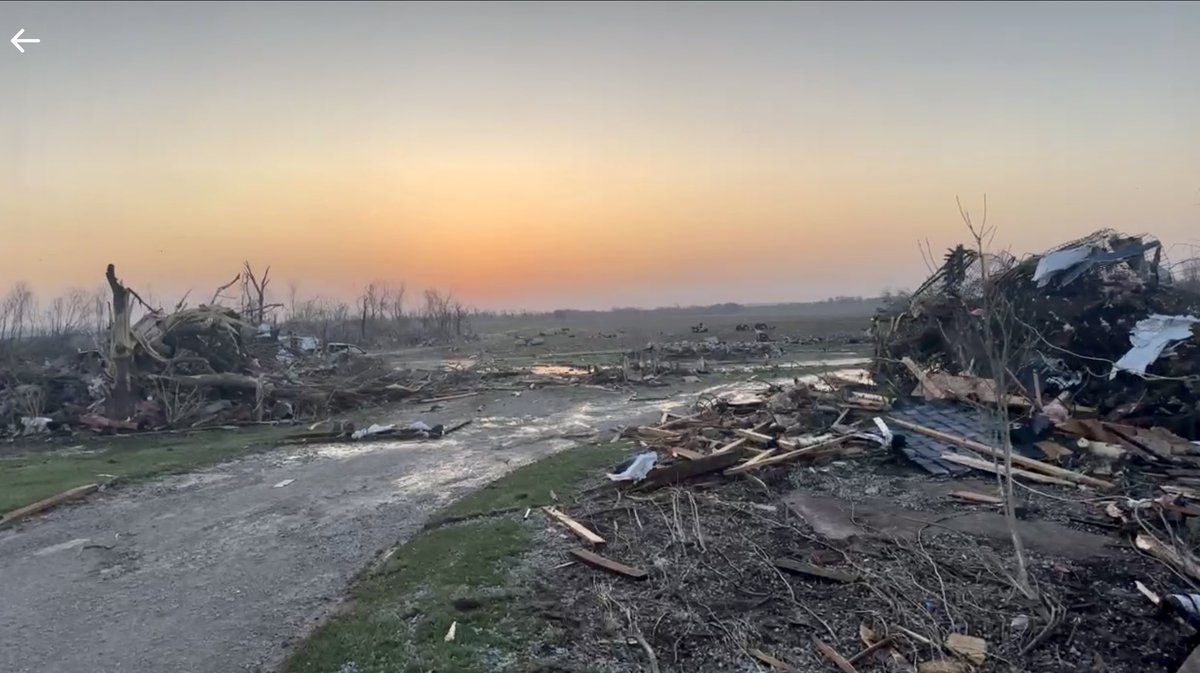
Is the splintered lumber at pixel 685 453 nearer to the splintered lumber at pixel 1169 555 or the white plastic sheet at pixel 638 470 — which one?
the white plastic sheet at pixel 638 470

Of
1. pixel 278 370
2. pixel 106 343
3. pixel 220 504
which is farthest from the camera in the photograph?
pixel 278 370

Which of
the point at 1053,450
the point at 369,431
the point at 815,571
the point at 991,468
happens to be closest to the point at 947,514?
the point at 991,468

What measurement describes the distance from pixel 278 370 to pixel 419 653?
19.4m

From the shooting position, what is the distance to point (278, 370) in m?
22.2

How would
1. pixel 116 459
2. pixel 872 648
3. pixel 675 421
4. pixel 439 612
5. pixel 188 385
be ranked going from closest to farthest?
pixel 872 648
pixel 439 612
pixel 116 459
pixel 675 421
pixel 188 385

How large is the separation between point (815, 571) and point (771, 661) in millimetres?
1605

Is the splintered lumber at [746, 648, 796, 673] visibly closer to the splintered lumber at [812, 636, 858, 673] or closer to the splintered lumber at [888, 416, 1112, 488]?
the splintered lumber at [812, 636, 858, 673]

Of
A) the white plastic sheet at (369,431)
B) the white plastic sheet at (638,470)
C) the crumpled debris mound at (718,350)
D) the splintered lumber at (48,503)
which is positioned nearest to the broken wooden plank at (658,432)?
the white plastic sheet at (638,470)

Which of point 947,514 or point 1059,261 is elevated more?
point 1059,261

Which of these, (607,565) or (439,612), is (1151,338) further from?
(439,612)

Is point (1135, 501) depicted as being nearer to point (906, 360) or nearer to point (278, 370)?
point (906, 360)

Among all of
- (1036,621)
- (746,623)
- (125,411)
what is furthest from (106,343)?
(1036,621)

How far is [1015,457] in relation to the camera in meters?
9.71

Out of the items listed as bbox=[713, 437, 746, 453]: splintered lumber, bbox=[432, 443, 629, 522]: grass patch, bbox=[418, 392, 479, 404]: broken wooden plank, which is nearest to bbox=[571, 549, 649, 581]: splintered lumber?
bbox=[432, 443, 629, 522]: grass patch
